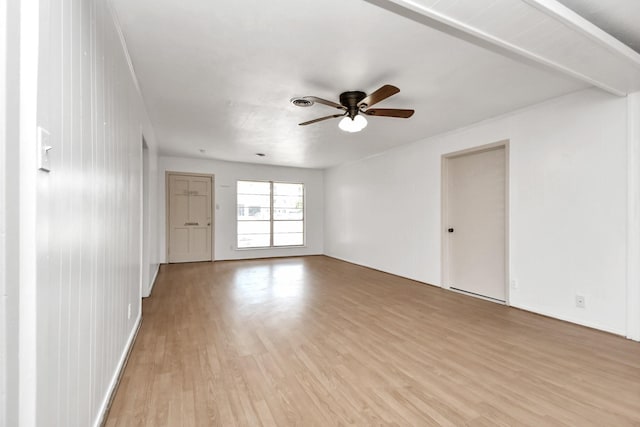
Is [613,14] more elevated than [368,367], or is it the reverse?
[613,14]

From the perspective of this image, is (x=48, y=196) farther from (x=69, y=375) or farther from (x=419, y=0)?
(x=419, y=0)

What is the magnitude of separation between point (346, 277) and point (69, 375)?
467 cm

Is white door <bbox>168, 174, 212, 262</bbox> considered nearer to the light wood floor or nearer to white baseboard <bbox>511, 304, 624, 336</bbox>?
the light wood floor

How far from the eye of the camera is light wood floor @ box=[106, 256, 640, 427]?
1.77m

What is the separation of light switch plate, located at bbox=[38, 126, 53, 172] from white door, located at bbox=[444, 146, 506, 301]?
4.47 meters

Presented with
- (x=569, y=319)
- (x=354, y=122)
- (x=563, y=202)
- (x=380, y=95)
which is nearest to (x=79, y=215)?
(x=380, y=95)

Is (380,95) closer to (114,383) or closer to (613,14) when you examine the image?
(613,14)

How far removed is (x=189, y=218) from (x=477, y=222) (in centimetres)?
597

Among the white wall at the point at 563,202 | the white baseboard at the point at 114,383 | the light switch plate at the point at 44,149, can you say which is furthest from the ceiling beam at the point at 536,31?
the white baseboard at the point at 114,383

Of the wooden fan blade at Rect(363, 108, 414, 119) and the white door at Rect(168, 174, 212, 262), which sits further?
the white door at Rect(168, 174, 212, 262)

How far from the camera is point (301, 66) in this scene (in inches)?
103

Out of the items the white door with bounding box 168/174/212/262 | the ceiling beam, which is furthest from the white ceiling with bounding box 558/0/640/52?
the white door with bounding box 168/174/212/262

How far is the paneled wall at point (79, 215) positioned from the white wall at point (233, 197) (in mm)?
4901

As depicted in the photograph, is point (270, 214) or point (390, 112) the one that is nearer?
point (390, 112)
